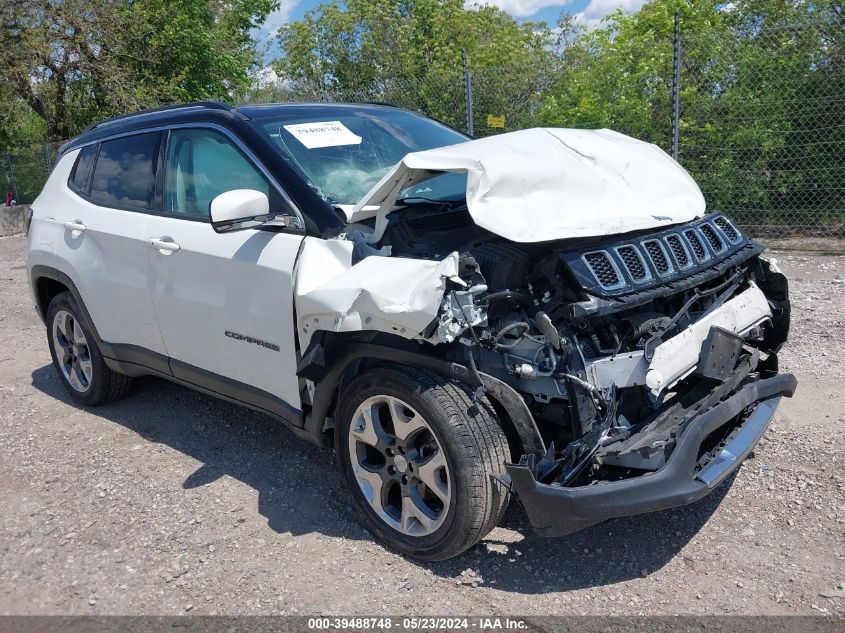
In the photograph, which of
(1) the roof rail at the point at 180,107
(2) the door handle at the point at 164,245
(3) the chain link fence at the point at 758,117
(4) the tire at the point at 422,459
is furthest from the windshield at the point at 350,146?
(3) the chain link fence at the point at 758,117

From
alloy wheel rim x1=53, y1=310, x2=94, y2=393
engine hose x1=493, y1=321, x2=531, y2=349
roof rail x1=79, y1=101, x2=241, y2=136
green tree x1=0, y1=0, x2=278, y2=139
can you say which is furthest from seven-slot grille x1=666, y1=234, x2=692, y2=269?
green tree x1=0, y1=0, x2=278, y2=139

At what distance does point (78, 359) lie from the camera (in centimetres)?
513

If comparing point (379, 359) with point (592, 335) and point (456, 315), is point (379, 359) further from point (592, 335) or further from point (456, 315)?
point (592, 335)

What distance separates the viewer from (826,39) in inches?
326

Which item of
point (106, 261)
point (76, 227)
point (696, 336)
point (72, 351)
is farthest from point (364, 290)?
point (72, 351)

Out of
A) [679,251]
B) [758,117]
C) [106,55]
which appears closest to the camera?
[679,251]

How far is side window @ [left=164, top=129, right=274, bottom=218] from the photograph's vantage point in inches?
146

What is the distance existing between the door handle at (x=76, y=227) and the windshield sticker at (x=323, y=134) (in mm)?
1716

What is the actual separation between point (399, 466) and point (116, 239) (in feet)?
7.79

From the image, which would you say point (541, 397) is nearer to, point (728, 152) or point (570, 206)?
point (570, 206)

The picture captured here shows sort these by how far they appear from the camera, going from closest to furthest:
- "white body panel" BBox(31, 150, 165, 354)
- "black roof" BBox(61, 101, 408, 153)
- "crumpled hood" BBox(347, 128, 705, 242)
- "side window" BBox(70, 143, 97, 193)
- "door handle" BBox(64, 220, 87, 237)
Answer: "crumpled hood" BBox(347, 128, 705, 242) → "black roof" BBox(61, 101, 408, 153) → "white body panel" BBox(31, 150, 165, 354) → "door handle" BBox(64, 220, 87, 237) → "side window" BBox(70, 143, 97, 193)

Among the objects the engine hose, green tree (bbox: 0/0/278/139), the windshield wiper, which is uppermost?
green tree (bbox: 0/0/278/139)

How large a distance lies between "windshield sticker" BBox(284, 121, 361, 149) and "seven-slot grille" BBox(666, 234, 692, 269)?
1.72 meters

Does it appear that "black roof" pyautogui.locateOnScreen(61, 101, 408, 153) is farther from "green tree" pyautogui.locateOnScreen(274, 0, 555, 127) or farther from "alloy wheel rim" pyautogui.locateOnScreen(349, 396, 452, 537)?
"green tree" pyautogui.locateOnScreen(274, 0, 555, 127)
